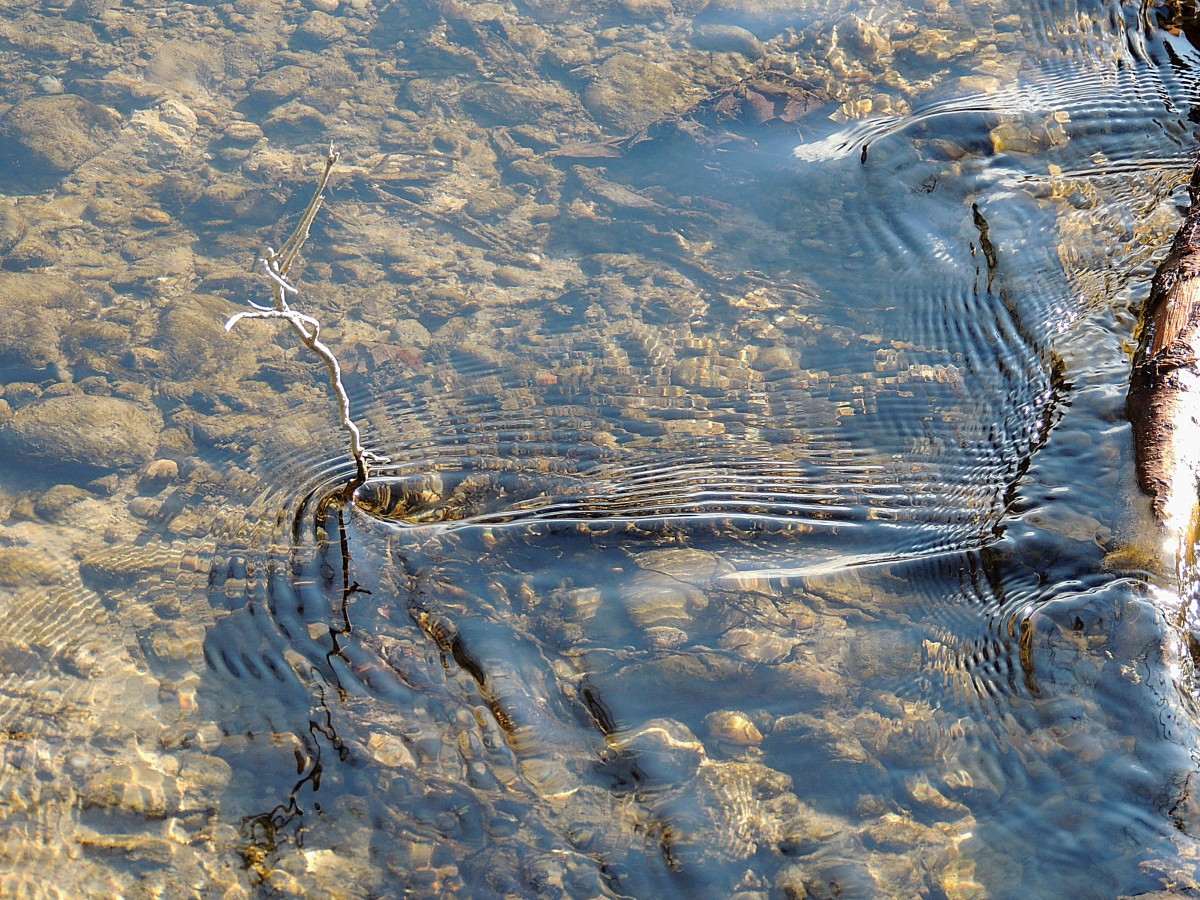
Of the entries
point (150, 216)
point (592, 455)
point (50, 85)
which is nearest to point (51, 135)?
point (50, 85)

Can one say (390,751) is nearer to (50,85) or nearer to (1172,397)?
(1172,397)

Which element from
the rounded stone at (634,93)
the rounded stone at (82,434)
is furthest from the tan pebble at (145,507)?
the rounded stone at (634,93)

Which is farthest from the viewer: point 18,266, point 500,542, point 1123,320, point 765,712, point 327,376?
point 18,266

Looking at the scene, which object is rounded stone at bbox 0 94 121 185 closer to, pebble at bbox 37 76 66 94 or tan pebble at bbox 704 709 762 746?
pebble at bbox 37 76 66 94

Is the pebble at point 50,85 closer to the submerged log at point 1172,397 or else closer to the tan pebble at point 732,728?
the tan pebble at point 732,728

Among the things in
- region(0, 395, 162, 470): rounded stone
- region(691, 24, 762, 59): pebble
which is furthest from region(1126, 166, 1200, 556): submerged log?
region(0, 395, 162, 470): rounded stone

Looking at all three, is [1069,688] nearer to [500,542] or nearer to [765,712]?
[765,712]

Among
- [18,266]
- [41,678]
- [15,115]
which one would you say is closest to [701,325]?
[41,678]

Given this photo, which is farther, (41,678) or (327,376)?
(327,376)
